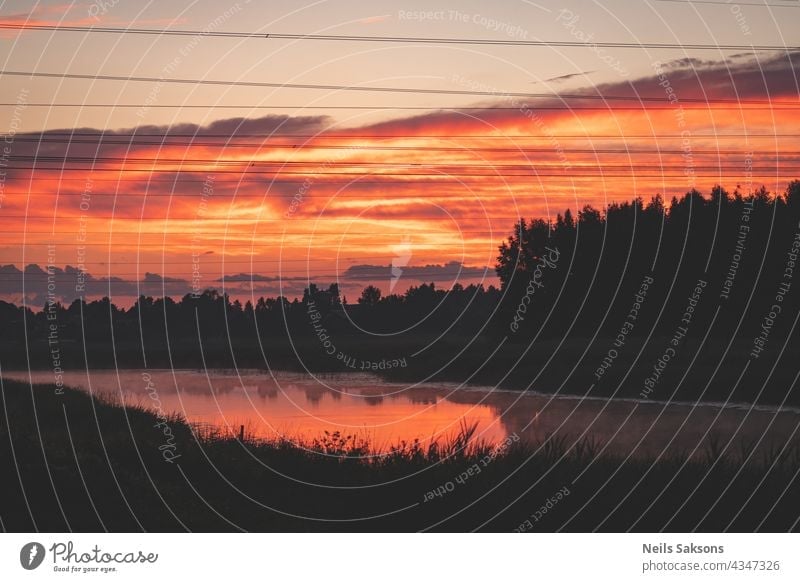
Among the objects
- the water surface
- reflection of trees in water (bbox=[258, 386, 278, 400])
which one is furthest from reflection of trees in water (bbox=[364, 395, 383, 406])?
reflection of trees in water (bbox=[258, 386, 278, 400])

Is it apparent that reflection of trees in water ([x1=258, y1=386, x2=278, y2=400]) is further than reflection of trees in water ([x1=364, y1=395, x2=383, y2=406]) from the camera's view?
Yes

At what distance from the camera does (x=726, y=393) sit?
50906mm

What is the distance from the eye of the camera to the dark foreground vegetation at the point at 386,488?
2277 cm

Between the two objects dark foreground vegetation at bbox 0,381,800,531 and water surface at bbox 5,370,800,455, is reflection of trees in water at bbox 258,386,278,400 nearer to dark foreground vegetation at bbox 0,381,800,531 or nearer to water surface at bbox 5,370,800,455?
water surface at bbox 5,370,800,455

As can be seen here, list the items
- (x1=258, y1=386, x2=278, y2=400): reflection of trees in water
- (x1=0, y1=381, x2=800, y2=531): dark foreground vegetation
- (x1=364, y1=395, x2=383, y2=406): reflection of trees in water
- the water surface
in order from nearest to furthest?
(x1=0, y1=381, x2=800, y2=531): dark foreground vegetation
the water surface
(x1=364, y1=395, x2=383, y2=406): reflection of trees in water
(x1=258, y1=386, x2=278, y2=400): reflection of trees in water

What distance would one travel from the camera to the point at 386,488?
24.2 meters

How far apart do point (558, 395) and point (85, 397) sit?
23.0m

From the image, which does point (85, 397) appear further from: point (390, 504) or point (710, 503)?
point (710, 503)

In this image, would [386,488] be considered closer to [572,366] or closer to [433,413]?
[433,413]

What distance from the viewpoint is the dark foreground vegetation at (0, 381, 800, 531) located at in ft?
74.7

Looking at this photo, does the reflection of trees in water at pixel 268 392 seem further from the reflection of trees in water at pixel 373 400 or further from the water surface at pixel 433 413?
the reflection of trees in water at pixel 373 400

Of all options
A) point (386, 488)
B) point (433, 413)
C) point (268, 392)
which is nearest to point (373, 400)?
point (433, 413)
